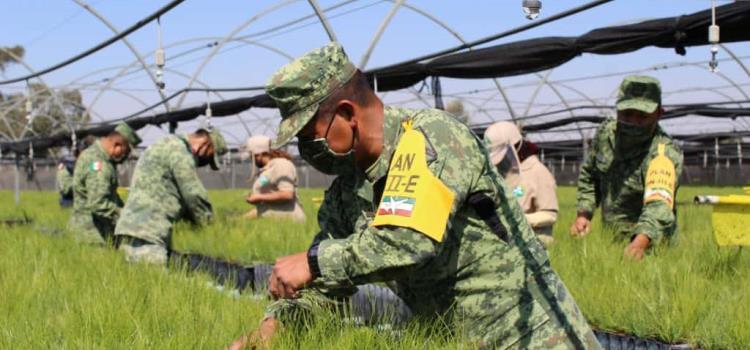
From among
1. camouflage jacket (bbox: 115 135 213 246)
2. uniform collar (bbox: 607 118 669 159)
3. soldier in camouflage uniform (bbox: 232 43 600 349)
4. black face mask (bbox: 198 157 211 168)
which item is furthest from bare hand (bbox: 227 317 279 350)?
black face mask (bbox: 198 157 211 168)

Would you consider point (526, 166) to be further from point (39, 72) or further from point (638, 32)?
point (39, 72)

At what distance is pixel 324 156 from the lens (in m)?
1.69

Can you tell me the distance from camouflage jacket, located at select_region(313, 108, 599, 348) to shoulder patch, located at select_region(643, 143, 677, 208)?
195 centimetres

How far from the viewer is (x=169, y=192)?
16.3 ft

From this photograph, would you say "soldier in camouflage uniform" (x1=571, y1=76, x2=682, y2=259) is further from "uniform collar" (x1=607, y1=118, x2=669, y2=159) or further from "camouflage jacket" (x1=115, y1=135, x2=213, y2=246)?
"camouflage jacket" (x1=115, y1=135, x2=213, y2=246)

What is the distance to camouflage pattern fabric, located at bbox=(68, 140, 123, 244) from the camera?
19.2ft

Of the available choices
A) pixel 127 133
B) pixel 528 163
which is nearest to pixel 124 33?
pixel 127 133

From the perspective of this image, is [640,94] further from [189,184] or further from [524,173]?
[189,184]

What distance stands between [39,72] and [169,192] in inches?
174

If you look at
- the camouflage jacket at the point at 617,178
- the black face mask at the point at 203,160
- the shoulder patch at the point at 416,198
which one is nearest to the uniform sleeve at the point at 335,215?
the shoulder patch at the point at 416,198

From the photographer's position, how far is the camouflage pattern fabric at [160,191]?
4.81 meters

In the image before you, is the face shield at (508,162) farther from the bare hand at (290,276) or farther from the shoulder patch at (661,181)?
the bare hand at (290,276)

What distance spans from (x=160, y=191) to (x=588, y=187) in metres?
2.30

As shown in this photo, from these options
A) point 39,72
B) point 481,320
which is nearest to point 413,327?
point 481,320
